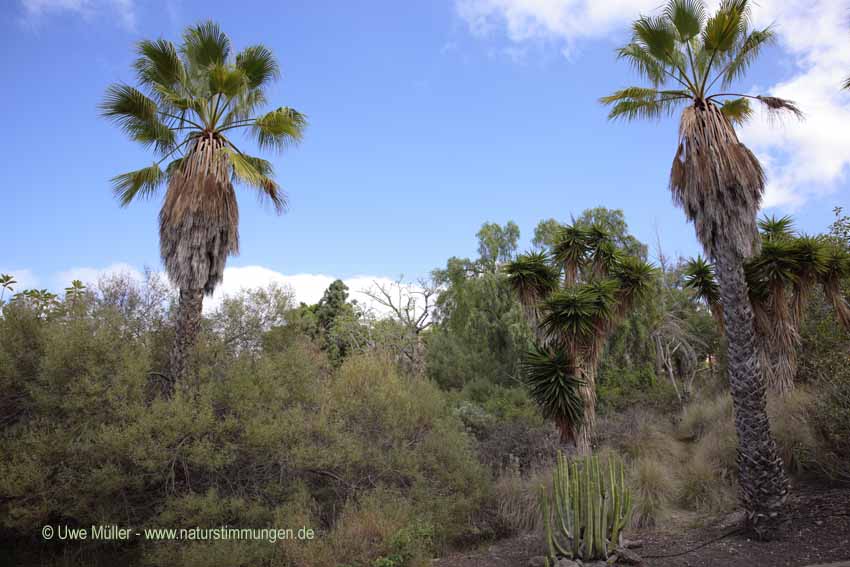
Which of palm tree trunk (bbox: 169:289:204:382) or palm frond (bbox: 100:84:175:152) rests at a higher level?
palm frond (bbox: 100:84:175:152)

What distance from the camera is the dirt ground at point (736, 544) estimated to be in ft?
27.8

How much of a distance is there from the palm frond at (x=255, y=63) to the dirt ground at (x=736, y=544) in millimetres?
10865

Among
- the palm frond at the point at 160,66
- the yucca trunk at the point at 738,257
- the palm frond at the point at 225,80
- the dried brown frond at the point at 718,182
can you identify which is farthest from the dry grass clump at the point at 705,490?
the palm frond at the point at 160,66

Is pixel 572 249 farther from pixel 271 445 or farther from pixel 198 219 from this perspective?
pixel 198 219

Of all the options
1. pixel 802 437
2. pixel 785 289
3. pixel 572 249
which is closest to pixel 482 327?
pixel 572 249

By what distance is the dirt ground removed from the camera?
27.8ft

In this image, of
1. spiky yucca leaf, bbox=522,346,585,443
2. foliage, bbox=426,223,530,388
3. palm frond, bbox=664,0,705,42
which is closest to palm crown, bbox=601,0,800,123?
palm frond, bbox=664,0,705,42

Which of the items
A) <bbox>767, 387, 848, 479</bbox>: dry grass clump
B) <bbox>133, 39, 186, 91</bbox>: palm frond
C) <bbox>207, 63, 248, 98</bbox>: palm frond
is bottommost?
<bbox>767, 387, 848, 479</bbox>: dry grass clump

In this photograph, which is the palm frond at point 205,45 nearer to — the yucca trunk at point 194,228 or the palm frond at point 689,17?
the yucca trunk at point 194,228

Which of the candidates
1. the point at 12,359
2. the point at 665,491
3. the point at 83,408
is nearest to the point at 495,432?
the point at 665,491

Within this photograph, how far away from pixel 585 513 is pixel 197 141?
10.5m

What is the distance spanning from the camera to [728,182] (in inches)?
388

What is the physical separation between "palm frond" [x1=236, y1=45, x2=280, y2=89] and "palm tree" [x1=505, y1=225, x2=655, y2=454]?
7.16 m

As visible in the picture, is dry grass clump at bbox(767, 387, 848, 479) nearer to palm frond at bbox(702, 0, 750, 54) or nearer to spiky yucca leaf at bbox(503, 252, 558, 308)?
spiky yucca leaf at bbox(503, 252, 558, 308)
